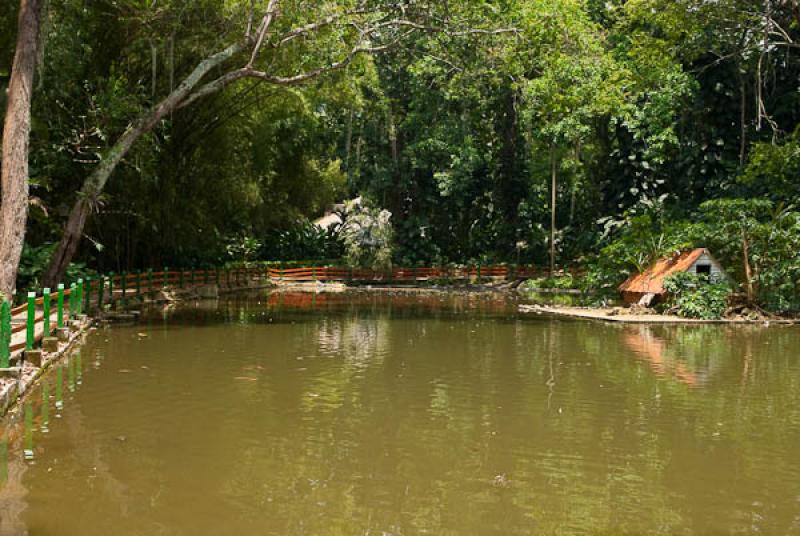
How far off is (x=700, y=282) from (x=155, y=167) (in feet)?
63.8

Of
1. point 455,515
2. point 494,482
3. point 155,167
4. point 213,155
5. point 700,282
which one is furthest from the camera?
point 213,155

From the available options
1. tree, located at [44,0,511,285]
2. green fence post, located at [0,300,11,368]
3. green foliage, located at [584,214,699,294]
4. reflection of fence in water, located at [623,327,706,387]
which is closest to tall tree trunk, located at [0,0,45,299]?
tree, located at [44,0,511,285]

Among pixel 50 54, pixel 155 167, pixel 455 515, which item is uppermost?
pixel 50 54

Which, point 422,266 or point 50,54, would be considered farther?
point 422,266

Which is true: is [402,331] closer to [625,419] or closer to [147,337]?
[147,337]

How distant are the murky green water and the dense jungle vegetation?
10.9 metres

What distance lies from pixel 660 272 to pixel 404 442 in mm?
23415

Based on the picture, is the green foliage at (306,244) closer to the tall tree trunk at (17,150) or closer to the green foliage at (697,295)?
the green foliage at (697,295)

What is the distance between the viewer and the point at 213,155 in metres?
39.6

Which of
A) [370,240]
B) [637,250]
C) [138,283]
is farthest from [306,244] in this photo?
[637,250]

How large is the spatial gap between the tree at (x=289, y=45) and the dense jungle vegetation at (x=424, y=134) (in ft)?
0.39

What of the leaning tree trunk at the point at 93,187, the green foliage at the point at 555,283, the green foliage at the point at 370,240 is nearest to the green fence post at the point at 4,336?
the leaning tree trunk at the point at 93,187

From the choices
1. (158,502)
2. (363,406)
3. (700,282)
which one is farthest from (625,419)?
(700,282)

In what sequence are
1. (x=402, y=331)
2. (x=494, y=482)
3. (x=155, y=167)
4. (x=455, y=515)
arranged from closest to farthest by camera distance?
(x=455, y=515) < (x=494, y=482) < (x=402, y=331) < (x=155, y=167)
